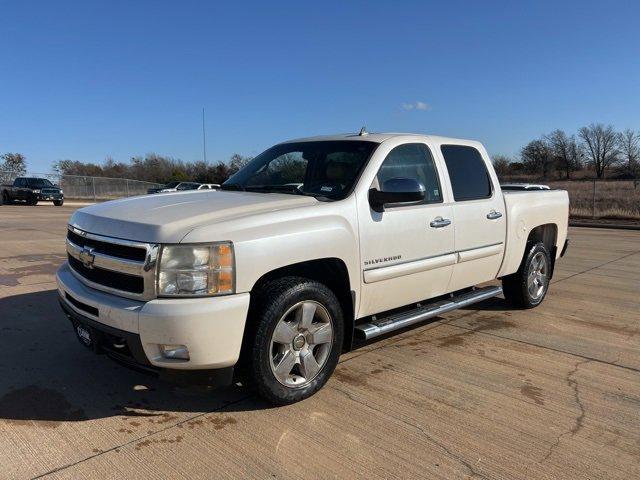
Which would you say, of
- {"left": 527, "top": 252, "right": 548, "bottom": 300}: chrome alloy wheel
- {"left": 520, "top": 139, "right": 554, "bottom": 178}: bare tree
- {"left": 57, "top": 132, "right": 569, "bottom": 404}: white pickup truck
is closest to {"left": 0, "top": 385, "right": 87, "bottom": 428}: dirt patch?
{"left": 57, "top": 132, "right": 569, "bottom": 404}: white pickup truck

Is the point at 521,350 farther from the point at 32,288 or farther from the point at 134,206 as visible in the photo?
the point at 32,288

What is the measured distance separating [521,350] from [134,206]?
3557 millimetres

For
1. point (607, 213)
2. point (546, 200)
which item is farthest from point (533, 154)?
point (546, 200)

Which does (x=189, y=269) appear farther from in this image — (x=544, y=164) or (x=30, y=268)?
(x=544, y=164)

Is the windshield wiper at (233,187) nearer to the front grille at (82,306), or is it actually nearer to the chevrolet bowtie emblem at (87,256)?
the chevrolet bowtie emblem at (87,256)

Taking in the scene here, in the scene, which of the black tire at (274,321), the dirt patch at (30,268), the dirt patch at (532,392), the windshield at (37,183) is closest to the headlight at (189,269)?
the black tire at (274,321)

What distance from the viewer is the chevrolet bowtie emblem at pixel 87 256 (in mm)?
3567

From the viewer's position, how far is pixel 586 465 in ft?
9.74

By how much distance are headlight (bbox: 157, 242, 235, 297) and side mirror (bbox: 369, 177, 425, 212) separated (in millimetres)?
1416

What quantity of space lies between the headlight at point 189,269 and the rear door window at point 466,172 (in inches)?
104

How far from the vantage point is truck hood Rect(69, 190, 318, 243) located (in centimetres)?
324

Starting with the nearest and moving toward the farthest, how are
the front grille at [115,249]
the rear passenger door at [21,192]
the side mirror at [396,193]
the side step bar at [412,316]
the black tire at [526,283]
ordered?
the front grille at [115,249], the side mirror at [396,193], the side step bar at [412,316], the black tire at [526,283], the rear passenger door at [21,192]

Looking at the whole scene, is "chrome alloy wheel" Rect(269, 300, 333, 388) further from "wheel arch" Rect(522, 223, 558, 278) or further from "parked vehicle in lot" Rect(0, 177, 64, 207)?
"parked vehicle in lot" Rect(0, 177, 64, 207)

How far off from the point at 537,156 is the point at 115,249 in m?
91.7
